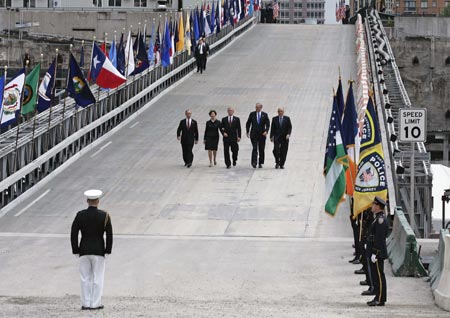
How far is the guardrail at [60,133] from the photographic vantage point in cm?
2511

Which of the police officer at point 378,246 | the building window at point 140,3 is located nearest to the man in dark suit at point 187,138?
the police officer at point 378,246

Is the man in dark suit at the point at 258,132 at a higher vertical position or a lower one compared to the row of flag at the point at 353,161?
lower

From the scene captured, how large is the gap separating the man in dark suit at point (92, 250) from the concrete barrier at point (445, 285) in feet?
12.1

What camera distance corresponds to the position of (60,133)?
28891mm

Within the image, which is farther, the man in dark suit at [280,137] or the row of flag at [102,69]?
the man in dark suit at [280,137]

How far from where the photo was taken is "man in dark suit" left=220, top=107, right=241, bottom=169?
28.8 m

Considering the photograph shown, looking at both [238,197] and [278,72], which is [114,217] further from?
[278,72]

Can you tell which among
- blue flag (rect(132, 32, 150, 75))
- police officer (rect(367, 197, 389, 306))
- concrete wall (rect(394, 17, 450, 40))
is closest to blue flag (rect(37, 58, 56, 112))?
blue flag (rect(132, 32, 150, 75))

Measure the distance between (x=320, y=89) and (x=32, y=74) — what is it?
66.8ft

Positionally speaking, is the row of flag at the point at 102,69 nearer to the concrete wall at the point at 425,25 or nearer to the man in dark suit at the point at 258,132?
the man in dark suit at the point at 258,132

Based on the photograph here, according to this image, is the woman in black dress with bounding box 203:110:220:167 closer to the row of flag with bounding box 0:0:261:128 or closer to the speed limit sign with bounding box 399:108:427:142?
the row of flag with bounding box 0:0:261:128

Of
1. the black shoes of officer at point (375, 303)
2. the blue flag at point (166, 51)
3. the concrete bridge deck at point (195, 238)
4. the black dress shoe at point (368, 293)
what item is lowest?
the concrete bridge deck at point (195, 238)

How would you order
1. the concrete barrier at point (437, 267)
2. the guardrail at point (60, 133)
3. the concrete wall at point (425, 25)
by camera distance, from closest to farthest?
the concrete barrier at point (437, 267) → the guardrail at point (60, 133) → the concrete wall at point (425, 25)

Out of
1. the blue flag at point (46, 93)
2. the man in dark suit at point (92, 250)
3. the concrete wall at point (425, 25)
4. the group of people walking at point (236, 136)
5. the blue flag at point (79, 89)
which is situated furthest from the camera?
the concrete wall at point (425, 25)
